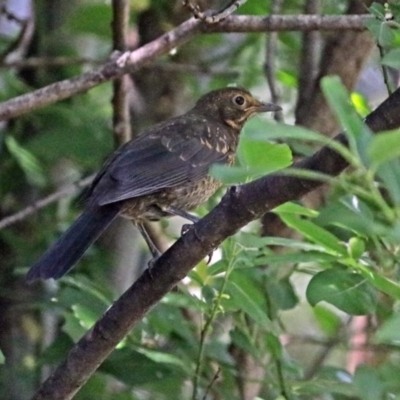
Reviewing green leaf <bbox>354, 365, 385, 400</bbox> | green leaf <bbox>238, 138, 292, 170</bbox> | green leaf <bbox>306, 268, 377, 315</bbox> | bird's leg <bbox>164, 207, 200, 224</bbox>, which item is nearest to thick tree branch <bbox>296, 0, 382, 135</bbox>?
bird's leg <bbox>164, 207, 200, 224</bbox>

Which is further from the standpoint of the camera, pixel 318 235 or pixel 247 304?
pixel 247 304

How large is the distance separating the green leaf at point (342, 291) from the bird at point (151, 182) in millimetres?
625

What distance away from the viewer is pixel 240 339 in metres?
1.64

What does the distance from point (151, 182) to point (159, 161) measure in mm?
95

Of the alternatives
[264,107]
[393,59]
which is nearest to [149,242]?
[264,107]

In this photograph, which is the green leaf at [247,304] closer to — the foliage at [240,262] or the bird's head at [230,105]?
the foliage at [240,262]

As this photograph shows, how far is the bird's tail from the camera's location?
1.68 metres

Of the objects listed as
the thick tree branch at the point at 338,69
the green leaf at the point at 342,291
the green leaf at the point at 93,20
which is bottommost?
the green leaf at the point at 342,291

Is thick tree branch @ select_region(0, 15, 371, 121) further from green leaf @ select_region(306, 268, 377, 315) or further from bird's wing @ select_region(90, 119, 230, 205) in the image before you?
green leaf @ select_region(306, 268, 377, 315)

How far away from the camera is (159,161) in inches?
83.4

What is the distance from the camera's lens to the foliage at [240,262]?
76cm

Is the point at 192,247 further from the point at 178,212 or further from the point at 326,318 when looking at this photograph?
the point at 326,318

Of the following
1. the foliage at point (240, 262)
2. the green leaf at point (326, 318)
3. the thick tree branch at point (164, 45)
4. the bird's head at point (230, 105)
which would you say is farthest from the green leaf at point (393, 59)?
the bird's head at point (230, 105)

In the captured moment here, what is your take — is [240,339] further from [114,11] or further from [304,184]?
[114,11]
